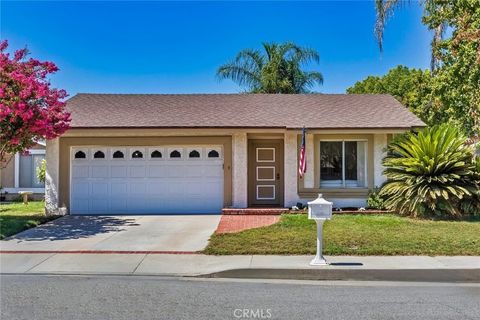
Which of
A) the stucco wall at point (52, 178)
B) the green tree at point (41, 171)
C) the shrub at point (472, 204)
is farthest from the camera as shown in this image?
the green tree at point (41, 171)

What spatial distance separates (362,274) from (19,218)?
10964 millimetres

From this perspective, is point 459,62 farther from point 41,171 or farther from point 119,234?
point 41,171

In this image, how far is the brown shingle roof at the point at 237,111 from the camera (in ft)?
54.0

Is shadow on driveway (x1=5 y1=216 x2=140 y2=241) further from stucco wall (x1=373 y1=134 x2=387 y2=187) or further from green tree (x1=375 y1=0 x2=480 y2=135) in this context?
green tree (x1=375 y1=0 x2=480 y2=135)

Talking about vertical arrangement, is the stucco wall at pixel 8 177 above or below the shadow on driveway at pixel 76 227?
above

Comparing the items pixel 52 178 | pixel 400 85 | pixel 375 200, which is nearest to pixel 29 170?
pixel 52 178

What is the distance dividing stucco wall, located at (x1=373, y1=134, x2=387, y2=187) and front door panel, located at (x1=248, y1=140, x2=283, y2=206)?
10.6 feet

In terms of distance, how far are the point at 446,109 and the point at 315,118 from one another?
7.22 meters

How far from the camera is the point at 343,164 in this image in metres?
16.8

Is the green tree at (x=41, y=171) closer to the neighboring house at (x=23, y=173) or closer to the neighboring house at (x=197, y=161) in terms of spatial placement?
the neighboring house at (x=23, y=173)

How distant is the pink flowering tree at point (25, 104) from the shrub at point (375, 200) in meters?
9.99

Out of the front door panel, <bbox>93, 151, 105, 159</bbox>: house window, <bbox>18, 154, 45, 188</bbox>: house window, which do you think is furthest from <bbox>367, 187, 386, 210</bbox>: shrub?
<bbox>18, 154, 45, 188</bbox>: house window

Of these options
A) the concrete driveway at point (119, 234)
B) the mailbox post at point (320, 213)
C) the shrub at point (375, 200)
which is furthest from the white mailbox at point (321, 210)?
the shrub at point (375, 200)

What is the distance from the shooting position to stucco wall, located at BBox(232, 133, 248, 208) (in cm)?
1644
